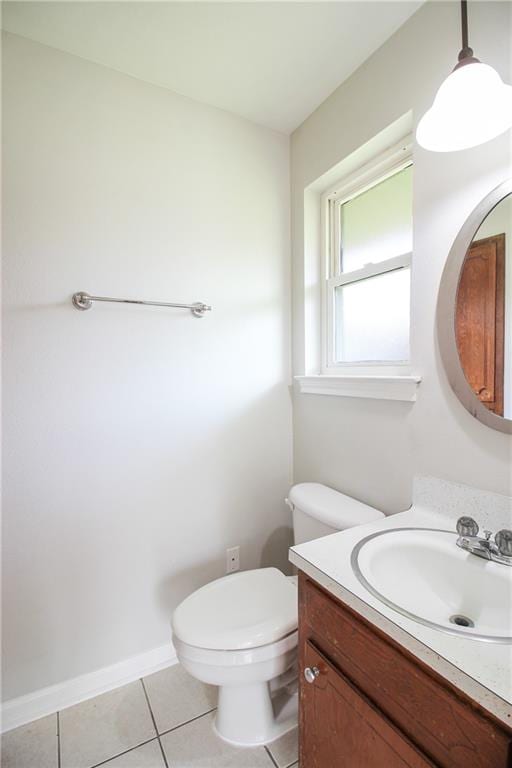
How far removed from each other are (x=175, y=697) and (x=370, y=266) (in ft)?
6.18

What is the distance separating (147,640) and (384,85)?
7.74 feet

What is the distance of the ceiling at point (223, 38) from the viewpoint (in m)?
1.13

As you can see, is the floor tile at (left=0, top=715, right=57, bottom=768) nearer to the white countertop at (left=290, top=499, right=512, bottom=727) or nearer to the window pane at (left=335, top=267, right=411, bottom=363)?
the white countertop at (left=290, top=499, right=512, bottom=727)

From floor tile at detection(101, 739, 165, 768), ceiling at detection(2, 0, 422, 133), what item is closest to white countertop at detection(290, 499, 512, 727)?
floor tile at detection(101, 739, 165, 768)

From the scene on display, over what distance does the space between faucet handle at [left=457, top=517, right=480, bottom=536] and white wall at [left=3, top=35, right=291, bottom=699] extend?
97cm

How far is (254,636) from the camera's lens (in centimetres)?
106

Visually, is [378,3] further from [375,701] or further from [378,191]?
[375,701]

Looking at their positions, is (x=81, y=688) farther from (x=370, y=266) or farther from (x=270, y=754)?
(x=370, y=266)

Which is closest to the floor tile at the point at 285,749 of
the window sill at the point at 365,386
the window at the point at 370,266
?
the window sill at the point at 365,386

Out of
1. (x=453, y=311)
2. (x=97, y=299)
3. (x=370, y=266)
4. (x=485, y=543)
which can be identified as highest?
(x=370, y=266)

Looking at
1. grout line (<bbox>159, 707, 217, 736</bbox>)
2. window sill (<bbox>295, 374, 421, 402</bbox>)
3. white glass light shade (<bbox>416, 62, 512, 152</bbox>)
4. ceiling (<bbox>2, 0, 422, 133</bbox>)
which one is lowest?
grout line (<bbox>159, 707, 217, 736</bbox>)

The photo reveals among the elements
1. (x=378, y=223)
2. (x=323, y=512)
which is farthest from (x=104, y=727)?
(x=378, y=223)

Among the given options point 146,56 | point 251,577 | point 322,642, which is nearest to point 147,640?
point 251,577

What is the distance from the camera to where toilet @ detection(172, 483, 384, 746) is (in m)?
1.05
